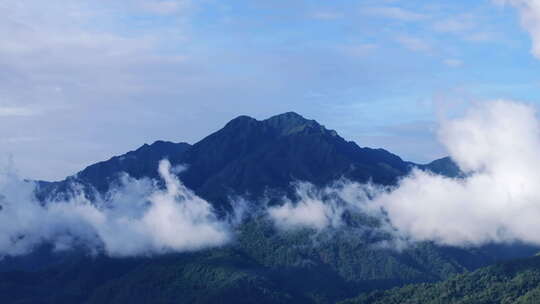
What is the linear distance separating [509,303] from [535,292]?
5847 mm

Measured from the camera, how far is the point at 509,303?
19950cm

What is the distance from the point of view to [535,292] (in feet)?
651
